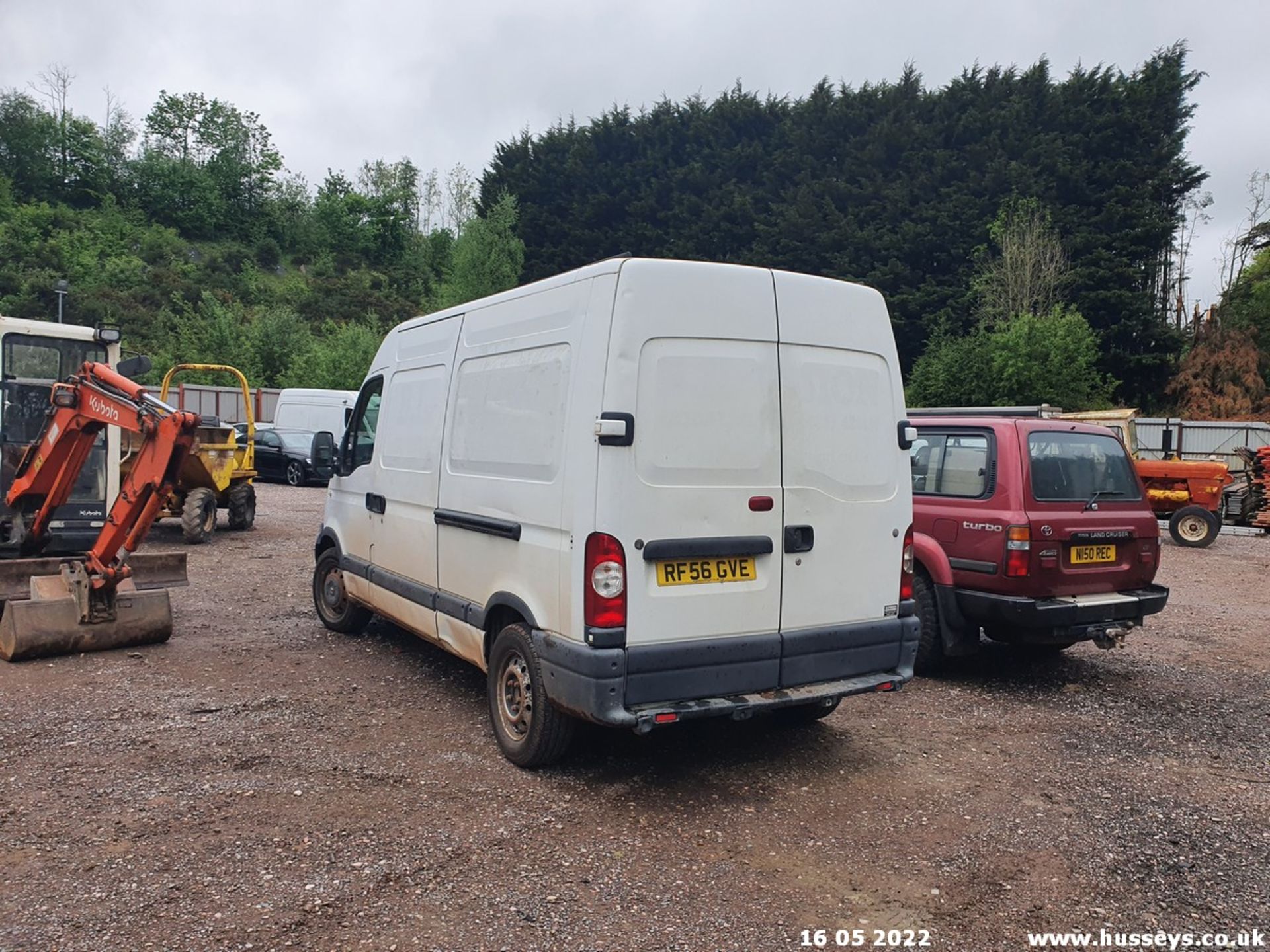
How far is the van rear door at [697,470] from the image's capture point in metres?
3.92

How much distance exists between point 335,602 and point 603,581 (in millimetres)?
4131

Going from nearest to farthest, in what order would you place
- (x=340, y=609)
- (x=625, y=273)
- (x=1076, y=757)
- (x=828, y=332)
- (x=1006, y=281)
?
1. (x=625, y=273)
2. (x=828, y=332)
3. (x=1076, y=757)
4. (x=340, y=609)
5. (x=1006, y=281)

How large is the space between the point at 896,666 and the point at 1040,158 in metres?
33.3

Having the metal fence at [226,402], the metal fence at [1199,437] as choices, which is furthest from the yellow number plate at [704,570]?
the metal fence at [226,402]

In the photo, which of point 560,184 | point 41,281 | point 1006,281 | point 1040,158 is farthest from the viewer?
point 560,184

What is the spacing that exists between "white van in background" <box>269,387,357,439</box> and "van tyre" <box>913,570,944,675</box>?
59.8ft

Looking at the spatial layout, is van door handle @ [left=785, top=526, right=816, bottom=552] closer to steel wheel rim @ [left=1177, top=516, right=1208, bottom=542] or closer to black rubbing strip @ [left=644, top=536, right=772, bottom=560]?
black rubbing strip @ [left=644, top=536, right=772, bottom=560]

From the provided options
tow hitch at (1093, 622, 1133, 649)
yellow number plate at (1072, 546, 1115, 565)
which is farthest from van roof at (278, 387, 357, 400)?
tow hitch at (1093, 622, 1133, 649)

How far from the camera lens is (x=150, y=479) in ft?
20.8

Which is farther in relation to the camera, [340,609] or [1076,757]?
[340,609]

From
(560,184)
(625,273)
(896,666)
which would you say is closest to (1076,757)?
(896,666)

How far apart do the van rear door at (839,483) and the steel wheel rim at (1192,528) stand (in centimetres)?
1212

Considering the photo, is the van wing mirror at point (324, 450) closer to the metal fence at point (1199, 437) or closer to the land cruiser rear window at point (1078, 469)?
the land cruiser rear window at point (1078, 469)

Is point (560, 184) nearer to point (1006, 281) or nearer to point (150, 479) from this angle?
point (1006, 281)
